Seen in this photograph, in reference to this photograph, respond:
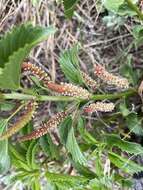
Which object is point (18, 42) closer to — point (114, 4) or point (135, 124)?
point (114, 4)

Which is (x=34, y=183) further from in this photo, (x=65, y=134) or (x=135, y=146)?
(x=135, y=146)

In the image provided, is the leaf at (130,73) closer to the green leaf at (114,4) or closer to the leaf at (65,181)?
the green leaf at (114,4)

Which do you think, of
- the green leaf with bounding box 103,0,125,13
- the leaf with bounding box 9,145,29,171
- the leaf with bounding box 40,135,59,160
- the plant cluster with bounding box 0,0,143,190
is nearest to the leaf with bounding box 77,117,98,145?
the plant cluster with bounding box 0,0,143,190

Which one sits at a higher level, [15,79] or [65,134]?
[15,79]

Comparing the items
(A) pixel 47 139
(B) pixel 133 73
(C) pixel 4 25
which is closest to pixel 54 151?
(A) pixel 47 139

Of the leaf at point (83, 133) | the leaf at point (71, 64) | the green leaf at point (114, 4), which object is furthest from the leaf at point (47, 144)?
the green leaf at point (114, 4)
